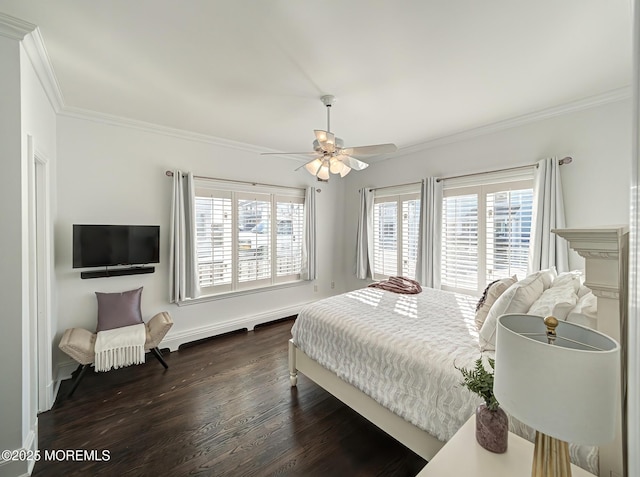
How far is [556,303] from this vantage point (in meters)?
1.46

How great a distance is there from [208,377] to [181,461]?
106cm

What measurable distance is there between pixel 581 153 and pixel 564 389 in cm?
315

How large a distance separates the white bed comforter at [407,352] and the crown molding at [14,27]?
2805 mm

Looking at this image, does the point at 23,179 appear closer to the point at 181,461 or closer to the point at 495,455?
the point at 181,461

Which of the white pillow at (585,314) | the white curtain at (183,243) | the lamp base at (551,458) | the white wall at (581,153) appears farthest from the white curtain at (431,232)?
the white curtain at (183,243)

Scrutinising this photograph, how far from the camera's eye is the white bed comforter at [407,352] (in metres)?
1.50

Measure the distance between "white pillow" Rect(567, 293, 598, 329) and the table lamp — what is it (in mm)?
489

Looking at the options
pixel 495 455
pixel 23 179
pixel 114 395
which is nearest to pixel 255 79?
pixel 23 179

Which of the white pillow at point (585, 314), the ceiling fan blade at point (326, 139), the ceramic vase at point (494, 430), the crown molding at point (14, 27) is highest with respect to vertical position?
the crown molding at point (14, 27)

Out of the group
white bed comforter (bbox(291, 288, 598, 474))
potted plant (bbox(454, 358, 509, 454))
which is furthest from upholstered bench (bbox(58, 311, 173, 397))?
potted plant (bbox(454, 358, 509, 454))

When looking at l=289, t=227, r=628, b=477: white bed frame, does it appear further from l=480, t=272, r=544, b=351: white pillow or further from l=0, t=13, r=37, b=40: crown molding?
l=0, t=13, r=37, b=40: crown molding

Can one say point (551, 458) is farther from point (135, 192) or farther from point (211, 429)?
point (135, 192)

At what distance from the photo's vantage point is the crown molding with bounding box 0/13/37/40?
62.4 inches

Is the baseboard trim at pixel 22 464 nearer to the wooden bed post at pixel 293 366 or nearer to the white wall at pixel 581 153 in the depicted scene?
the wooden bed post at pixel 293 366
